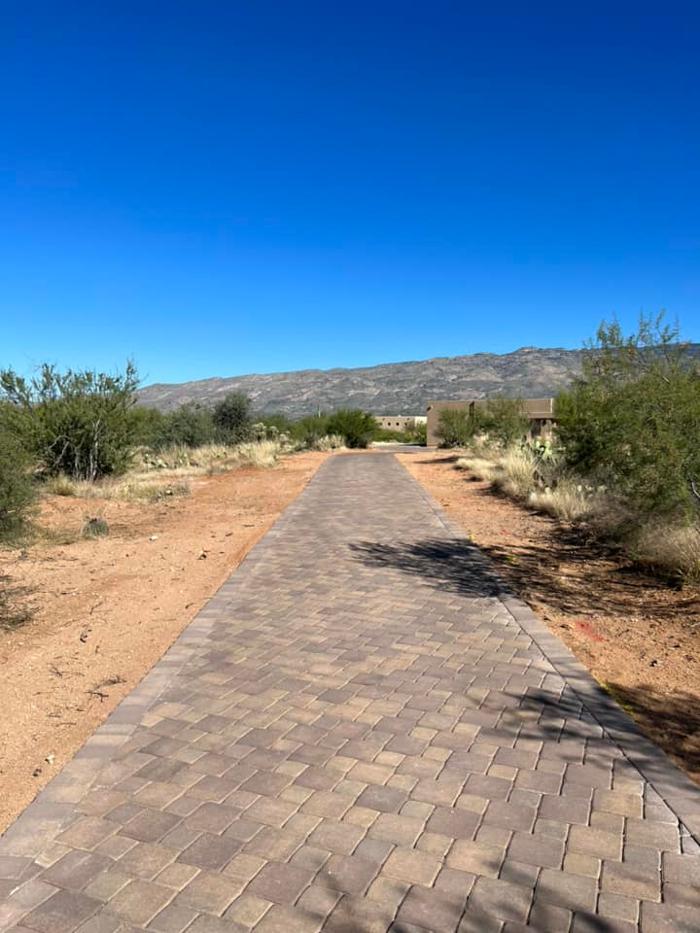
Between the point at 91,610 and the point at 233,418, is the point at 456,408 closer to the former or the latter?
the point at 233,418

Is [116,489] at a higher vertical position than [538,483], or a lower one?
higher

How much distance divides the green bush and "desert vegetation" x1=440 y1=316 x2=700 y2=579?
12 mm

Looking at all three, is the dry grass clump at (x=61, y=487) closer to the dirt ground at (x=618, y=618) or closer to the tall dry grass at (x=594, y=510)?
the dirt ground at (x=618, y=618)

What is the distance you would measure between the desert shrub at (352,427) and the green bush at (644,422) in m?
29.4

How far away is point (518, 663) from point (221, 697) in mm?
2120

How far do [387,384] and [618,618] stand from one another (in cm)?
11133

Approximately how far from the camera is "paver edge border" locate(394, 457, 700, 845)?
121 inches

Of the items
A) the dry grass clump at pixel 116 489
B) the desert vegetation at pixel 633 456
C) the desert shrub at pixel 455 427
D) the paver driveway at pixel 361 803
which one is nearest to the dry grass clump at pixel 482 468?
the desert vegetation at pixel 633 456

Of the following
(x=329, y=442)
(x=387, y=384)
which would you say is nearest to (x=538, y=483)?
(x=329, y=442)

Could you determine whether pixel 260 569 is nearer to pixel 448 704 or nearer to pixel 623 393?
pixel 448 704

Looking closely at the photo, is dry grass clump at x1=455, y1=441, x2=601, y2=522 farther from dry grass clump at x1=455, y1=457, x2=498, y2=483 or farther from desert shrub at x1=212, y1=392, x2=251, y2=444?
desert shrub at x1=212, y1=392, x2=251, y2=444

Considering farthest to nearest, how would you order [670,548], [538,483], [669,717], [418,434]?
1. [418,434]
2. [538,483]
3. [670,548]
4. [669,717]

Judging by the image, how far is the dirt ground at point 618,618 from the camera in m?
4.13

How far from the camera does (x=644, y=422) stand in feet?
24.2
